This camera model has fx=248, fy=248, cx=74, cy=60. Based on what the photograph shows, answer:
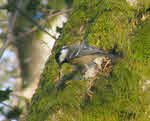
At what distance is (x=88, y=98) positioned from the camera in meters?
1.79

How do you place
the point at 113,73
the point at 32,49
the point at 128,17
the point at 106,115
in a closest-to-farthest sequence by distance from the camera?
the point at 106,115
the point at 113,73
the point at 128,17
the point at 32,49

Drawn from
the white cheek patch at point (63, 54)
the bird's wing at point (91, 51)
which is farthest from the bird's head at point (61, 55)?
the bird's wing at point (91, 51)

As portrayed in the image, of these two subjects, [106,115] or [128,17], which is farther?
[128,17]

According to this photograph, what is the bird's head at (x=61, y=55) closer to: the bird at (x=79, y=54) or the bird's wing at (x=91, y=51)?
the bird at (x=79, y=54)

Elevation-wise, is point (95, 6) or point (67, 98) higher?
point (95, 6)

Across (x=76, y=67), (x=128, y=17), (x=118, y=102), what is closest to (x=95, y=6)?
(x=128, y=17)

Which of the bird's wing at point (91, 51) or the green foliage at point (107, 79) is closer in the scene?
the green foliage at point (107, 79)

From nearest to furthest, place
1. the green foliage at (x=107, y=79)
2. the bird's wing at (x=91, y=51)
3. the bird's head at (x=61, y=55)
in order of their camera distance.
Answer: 1. the green foliage at (x=107, y=79)
2. the bird's wing at (x=91, y=51)
3. the bird's head at (x=61, y=55)

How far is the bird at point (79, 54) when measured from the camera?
1.99 meters

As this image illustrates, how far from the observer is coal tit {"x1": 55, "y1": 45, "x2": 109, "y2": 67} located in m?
2.01

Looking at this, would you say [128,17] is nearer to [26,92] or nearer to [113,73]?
[113,73]

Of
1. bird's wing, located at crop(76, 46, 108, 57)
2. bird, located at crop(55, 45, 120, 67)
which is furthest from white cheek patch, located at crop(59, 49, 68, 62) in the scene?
bird's wing, located at crop(76, 46, 108, 57)

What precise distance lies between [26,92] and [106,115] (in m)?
3.43

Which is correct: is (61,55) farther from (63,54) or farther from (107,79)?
(107,79)
